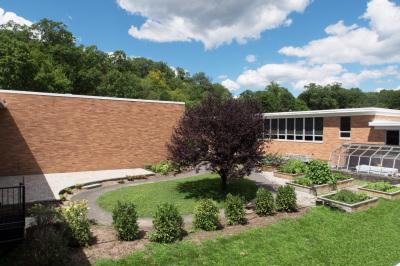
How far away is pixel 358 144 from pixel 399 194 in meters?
7.44

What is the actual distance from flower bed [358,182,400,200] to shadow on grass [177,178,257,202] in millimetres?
4999

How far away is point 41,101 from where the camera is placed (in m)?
17.9

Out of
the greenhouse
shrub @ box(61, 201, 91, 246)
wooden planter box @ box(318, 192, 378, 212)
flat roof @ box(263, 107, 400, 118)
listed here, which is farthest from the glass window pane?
shrub @ box(61, 201, 91, 246)

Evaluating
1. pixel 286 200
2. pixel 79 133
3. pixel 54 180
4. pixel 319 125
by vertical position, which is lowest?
pixel 54 180

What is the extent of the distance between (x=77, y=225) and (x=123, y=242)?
1220 mm

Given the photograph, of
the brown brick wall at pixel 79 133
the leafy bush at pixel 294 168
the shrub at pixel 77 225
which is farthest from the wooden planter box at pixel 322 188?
the brown brick wall at pixel 79 133

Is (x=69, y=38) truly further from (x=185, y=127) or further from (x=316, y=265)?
(x=316, y=265)

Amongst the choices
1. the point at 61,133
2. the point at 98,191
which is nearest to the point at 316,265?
the point at 98,191

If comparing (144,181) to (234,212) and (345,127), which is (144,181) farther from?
(345,127)

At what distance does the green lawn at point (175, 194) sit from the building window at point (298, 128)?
8.86 metres

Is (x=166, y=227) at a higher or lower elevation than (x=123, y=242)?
higher

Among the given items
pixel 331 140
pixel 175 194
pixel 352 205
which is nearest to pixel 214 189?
pixel 175 194

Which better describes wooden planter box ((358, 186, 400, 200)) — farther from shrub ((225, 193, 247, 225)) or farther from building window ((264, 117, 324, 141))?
building window ((264, 117, 324, 141))

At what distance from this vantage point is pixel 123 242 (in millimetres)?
7812
